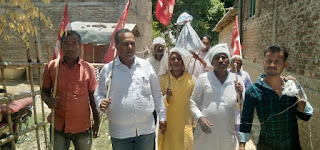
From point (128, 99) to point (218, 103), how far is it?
1.01 metres

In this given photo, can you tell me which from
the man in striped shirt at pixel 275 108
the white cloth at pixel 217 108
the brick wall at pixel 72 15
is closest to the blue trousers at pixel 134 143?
the white cloth at pixel 217 108

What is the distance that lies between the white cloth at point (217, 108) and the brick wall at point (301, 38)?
5.52 ft

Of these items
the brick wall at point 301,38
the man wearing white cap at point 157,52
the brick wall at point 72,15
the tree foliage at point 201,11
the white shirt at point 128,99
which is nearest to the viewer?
the white shirt at point 128,99

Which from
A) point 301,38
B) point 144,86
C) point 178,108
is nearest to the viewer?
point 144,86

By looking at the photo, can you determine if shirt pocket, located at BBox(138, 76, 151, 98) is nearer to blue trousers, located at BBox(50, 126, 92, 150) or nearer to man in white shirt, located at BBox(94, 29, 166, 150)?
man in white shirt, located at BBox(94, 29, 166, 150)

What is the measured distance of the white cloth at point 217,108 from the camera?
2.80 metres

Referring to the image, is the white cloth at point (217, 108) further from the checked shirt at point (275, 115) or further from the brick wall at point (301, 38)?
the brick wall at point (301, 38)

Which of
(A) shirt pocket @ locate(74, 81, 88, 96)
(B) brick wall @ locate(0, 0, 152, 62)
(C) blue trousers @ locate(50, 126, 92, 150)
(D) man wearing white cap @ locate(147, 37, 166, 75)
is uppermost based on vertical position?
(B) brick wall @ locate(0, 0, 152, 62)

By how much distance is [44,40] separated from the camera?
1262 cm

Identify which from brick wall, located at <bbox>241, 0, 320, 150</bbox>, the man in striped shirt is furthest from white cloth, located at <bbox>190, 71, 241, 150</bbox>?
brick wall, located at <bbox>241, 0, 320, 150</bbox>

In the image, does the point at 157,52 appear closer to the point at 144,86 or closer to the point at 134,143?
the point at 144,86

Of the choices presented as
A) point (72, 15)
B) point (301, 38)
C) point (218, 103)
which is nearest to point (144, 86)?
point (218, 103)

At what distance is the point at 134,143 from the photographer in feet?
8.63

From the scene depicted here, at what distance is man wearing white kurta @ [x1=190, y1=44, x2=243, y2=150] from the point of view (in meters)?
2.80
